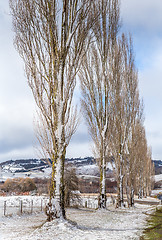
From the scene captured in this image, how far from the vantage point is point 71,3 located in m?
9.19

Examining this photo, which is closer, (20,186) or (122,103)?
(122,103)

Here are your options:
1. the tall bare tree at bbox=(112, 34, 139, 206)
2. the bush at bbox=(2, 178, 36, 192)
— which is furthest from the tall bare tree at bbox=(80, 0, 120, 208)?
the bush at bbox=(2, 178, 36, 192)

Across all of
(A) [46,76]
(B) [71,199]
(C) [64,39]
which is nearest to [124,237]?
(A) [46,76]

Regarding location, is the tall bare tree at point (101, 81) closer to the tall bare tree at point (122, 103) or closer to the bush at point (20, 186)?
the tall bare tree at point (122, 103)

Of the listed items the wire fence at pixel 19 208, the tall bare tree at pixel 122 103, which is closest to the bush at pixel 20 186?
the wire fence at pixel 19 208

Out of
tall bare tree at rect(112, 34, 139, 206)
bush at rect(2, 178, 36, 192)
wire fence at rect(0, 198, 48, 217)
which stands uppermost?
tall bare tree at rect(112, 34, 139, 206)

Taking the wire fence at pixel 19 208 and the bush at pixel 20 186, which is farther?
the bush at pixel 20 186

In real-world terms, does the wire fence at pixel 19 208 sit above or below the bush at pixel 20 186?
above

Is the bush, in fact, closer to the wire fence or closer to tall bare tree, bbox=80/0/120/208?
the wire fence

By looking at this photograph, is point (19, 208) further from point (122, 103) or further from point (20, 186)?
point (20, 186)

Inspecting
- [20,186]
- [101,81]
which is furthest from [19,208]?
[20,186]

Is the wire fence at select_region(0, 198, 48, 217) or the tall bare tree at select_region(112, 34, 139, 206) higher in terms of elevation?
the tall bare tree at select_region(112, 34, 139, 206)

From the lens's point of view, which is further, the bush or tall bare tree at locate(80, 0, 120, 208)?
the bush

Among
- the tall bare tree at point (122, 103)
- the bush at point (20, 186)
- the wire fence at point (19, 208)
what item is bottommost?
the bush at point (20, 186)
